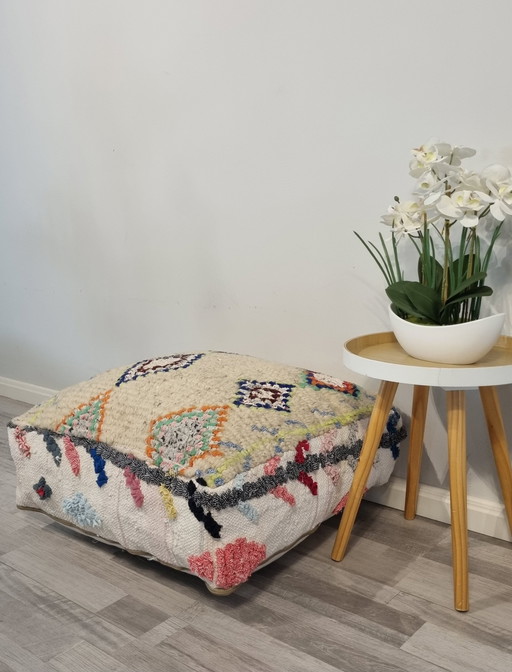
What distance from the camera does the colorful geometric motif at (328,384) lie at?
1579 mm

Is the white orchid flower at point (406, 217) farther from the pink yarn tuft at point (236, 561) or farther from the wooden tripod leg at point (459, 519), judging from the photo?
the pink yarn tuft at point (236, 561)

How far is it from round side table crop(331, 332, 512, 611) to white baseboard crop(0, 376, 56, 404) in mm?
1561

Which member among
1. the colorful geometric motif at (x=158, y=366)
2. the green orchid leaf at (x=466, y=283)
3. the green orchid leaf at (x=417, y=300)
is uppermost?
the green orchid leaf at (x=466, y=283)

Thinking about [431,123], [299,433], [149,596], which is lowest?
[149,596]

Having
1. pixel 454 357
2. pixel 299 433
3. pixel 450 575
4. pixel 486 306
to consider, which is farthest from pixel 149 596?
pixel 486 306

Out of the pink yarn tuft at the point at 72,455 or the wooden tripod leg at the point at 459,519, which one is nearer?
the wooden tripod leg at the point at 459,519

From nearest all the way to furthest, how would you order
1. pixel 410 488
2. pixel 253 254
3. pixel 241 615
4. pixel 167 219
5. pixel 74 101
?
pixel 241 615 < pixel 410 488 < pixel 253 254 < pixel 167 219 < pixel 74 101

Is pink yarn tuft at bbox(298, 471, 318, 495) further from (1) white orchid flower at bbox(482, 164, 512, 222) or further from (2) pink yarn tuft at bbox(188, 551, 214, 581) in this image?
(1) white orchid flower at bbox(482, 164, 512, 222)

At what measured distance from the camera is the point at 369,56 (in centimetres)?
160

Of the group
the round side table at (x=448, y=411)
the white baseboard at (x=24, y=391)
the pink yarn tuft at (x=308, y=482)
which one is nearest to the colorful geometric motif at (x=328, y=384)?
the round side table at (x=448, y=411)

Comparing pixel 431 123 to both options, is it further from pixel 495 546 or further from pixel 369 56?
pixel 495 546

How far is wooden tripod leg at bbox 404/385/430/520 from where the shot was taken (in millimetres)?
1576

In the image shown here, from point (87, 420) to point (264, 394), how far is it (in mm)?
383

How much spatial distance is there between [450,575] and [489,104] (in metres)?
0.95
